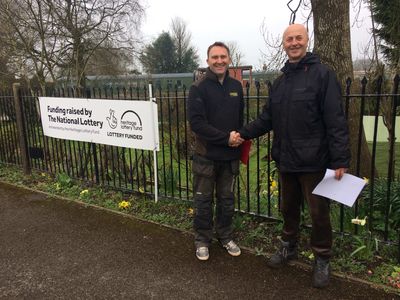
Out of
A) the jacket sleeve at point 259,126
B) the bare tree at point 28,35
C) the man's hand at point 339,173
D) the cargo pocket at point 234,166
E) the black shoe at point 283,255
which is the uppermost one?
the bare tree at point 28,35

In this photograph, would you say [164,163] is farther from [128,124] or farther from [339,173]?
[339,173]

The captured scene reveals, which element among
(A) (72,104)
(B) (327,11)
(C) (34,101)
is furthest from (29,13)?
(B) (327,11)

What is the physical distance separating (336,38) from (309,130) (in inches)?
88.8

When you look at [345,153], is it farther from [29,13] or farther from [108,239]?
[29,13]

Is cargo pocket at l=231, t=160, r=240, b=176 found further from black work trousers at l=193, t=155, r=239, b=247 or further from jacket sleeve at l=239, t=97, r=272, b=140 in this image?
jacket sleeve at l=239, t=97, r=272, b=140

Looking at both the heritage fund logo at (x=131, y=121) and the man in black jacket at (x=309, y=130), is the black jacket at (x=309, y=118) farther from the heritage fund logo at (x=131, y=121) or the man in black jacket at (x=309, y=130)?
the heritage fund logo at (x=131, y=121)

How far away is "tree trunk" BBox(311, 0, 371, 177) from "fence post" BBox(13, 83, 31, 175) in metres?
4.81

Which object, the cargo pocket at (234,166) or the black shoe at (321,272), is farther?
the cargo pocket at (234,166)

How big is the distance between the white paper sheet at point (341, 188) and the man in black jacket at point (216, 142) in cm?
84

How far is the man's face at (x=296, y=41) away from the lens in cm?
274

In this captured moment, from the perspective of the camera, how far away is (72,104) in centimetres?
522

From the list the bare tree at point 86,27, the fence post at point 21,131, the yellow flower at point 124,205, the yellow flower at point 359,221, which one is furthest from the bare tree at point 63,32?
the yellow flower at point 359,221

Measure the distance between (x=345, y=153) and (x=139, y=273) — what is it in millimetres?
2024

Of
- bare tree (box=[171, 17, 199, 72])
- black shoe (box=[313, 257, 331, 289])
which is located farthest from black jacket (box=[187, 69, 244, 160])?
bare tree (box=[171, 17, 199, 72])
